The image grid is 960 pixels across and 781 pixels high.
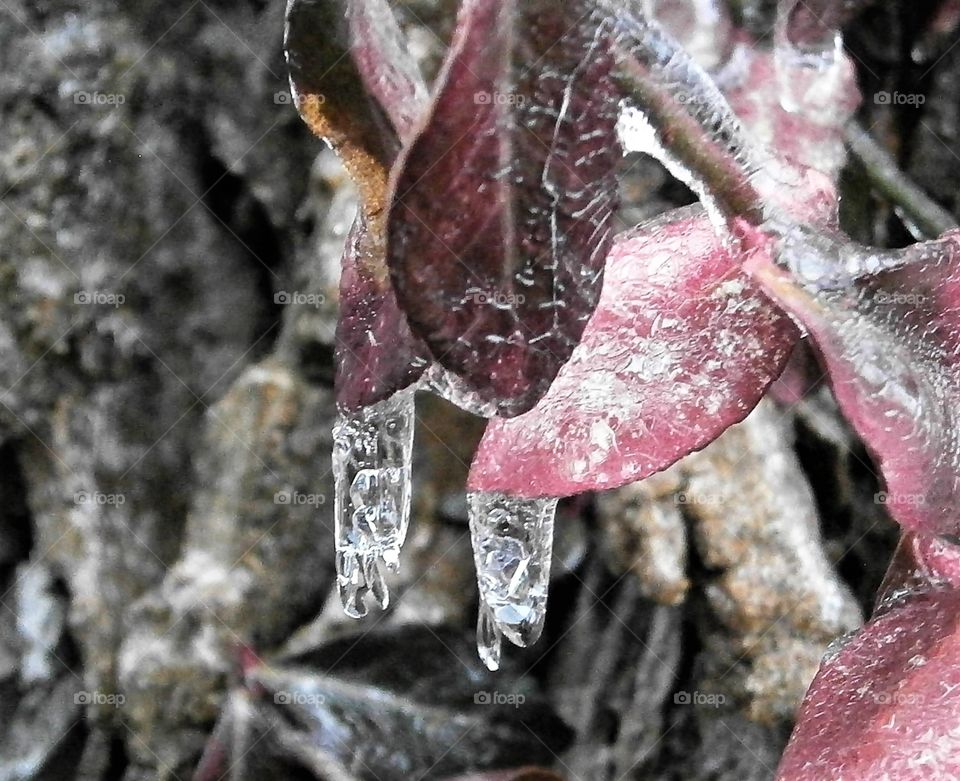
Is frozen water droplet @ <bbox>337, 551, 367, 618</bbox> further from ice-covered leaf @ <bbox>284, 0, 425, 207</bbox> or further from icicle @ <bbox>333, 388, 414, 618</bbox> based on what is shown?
ice-covered leaf @ <bbox>284, 0, 425, 207</bbox>

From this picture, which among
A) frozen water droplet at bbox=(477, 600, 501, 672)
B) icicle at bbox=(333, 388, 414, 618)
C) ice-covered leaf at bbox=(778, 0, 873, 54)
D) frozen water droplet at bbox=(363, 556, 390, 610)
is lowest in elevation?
frozen water droplet at bbox=(477, 600, 501, 672)

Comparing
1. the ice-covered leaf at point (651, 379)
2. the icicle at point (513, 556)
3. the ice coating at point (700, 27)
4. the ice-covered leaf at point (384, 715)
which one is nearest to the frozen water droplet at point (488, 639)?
the icicle at point (513, 556)

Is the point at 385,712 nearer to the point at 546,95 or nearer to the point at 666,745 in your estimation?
the point at 666,745

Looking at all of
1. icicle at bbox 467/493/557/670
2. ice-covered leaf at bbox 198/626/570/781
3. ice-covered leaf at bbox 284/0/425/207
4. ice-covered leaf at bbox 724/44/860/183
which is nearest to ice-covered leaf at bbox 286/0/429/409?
ice-covered leaf at bbox 284/0/425/207

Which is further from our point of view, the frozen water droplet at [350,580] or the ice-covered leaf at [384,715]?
the ice-covered leaf at [384,715]

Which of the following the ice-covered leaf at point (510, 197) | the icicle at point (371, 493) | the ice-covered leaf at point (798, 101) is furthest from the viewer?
the ice-covered leaf at point (798, 101)

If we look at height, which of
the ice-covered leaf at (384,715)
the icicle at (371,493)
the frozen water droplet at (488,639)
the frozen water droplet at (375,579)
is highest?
the icicle at (371,493)

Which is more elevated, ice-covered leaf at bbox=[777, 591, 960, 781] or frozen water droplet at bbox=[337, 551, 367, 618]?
ice-covered leaf at bbox=[777, 591, 960, 781]

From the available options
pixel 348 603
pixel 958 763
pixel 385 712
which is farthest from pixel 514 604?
pixel 385 712

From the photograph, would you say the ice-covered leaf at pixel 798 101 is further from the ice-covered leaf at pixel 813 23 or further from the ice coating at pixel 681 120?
the ice coating at pixel 681 120
